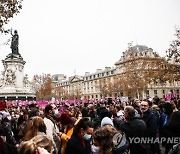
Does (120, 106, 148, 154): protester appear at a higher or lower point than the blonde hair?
lower

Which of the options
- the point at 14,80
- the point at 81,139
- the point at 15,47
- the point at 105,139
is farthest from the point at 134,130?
the point at 15,47

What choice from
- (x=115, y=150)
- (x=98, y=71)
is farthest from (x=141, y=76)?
(x=98, y=71)

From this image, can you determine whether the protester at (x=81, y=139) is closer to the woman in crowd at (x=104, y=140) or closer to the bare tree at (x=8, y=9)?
the woman in crowd at (x=104, y=140)

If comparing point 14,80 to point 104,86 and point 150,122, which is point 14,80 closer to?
point 150,122

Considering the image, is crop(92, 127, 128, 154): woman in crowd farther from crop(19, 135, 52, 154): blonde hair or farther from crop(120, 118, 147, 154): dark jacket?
crop(120, 118, 147, 154): dark jacket

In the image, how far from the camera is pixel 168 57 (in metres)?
28.9

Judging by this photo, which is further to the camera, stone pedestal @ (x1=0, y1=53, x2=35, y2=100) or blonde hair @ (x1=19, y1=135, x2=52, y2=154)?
stone pedestal @ (x1=0, y1=53, x2=35, y2=100)

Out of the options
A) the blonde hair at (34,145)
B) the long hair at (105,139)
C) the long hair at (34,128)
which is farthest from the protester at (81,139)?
the blonde hair at (34,145)

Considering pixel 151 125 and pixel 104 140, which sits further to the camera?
pixel 151 125

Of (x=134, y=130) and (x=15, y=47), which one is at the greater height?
(x=15, y=47)

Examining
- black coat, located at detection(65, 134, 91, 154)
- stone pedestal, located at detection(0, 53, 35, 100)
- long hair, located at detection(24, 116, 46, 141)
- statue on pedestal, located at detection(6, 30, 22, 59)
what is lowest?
black coat, located at detection(65, 134, 91, 154)

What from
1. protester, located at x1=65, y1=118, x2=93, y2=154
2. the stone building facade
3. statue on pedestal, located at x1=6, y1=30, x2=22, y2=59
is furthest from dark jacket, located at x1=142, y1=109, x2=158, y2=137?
the stone building facade

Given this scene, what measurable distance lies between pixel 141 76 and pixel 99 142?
4731 centimetres

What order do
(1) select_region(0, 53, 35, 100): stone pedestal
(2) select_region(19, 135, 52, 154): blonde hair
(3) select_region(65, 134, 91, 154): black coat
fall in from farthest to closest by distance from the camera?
(1) select_region(0, 53, 35, 100): stone pedestal < (3) select_region(65, 134, 91, 154): black coat < (2) select_region(19, 135, 52, 154): blonde hair
